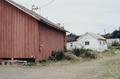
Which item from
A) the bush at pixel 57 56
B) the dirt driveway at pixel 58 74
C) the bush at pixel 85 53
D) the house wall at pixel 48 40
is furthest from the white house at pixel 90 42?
the dirt driveway at pixel 58 74

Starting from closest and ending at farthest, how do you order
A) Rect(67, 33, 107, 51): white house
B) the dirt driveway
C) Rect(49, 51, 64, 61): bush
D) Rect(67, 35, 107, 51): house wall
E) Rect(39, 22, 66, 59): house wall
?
the dirt driveway → Rect(39, 22, 66, 59): house wall → Rect(49, 51, 64, 61): bush → Rect(67, 35, 107, 51): house wall → Rect(67, 33, 107, 51): white house

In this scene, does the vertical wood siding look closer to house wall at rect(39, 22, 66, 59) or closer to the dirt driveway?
house wall at rect(39, 22, 66, 59)

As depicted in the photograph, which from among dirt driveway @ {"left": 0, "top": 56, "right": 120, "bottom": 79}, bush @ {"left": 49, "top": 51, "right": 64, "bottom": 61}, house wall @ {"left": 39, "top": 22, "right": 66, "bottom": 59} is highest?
house wall @ {"left": 39, "top": 22, "right": 66, "bottom": 59}

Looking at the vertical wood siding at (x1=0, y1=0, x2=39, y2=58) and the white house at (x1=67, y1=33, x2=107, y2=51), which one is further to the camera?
the white house at (x1=67, y1=33, x2=107, y2=51)

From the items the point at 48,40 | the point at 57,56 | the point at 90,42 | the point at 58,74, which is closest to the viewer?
the point at 58,74

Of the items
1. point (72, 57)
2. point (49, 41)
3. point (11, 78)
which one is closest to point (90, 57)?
point (72, 57)

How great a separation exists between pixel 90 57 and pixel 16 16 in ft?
40.8

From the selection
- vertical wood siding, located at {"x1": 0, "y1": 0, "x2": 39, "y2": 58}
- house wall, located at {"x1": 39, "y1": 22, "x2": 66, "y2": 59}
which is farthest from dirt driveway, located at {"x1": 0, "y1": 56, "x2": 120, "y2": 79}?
house wall, located at {"x1": 39, "y1": 22, "x2": 66, "y2": 59}

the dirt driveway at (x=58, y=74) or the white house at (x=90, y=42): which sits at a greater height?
the white house at (x=90, y=42)

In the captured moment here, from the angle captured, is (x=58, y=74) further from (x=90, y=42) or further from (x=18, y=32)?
(x=90, y=42)

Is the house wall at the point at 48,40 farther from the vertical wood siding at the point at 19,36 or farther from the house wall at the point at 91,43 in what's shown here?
the house wall at the point at 91,43

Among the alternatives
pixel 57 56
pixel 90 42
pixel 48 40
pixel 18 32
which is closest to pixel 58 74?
pixel 18 32

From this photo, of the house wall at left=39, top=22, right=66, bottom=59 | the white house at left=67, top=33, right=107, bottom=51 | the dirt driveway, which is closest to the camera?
the dirt driveway

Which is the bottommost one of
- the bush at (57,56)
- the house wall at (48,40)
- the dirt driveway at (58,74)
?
the dirt driveway at (58,74)
